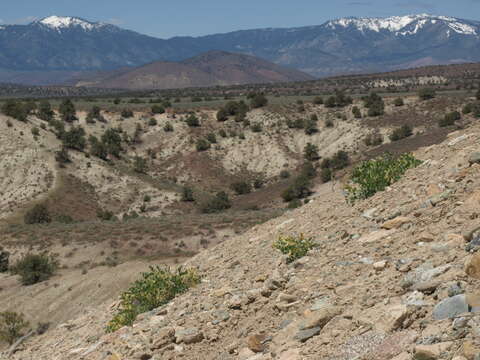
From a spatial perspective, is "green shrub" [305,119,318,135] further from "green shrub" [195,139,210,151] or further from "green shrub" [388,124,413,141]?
"green shrub" [195,139,210,151]

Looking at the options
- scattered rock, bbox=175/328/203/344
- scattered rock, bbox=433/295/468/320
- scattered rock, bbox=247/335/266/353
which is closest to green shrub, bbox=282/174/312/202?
scattered rock, bbox=175/328/203/344

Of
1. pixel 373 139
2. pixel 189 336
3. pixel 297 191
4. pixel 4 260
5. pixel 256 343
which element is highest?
pixel 256 343

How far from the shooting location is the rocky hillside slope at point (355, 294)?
19.8 feet

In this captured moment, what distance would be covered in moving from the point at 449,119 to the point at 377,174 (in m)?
73.4

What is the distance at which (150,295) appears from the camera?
11.8 metres

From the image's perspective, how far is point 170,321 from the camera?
980cm

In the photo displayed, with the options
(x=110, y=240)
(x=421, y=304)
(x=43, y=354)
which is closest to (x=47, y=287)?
(x=110, y=240)

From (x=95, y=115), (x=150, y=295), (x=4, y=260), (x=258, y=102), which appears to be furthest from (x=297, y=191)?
(x=95, y=115)

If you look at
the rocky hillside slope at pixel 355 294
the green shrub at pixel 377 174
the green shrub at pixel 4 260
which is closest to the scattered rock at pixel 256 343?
the rocky hillside slope at pixel 355 294

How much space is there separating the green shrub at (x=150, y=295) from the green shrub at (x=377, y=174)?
442 centimetres

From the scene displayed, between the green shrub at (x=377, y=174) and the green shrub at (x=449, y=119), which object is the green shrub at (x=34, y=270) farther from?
the green shrub at (x=449, y=119)

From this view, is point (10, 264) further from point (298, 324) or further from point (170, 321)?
point (298, 324)

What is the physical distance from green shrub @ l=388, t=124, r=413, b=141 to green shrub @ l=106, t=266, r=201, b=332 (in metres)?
74.5

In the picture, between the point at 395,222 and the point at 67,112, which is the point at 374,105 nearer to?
the point at 67,112
